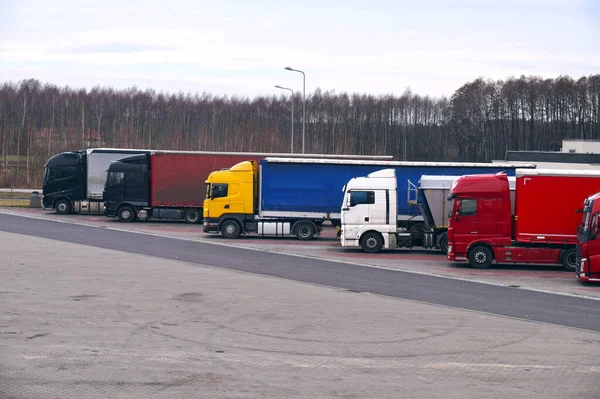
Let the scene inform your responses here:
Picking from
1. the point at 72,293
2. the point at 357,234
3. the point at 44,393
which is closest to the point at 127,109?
the point at 357,234

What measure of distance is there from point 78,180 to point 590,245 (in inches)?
1183

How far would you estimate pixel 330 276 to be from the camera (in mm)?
21328

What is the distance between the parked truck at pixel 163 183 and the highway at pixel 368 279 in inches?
215

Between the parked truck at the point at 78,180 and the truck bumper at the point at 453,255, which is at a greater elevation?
the parked truck at the point at 78,180

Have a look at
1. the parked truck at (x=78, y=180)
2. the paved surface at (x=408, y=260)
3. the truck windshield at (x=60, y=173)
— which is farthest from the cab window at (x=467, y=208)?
the truck windshield at (x=60, y=173)

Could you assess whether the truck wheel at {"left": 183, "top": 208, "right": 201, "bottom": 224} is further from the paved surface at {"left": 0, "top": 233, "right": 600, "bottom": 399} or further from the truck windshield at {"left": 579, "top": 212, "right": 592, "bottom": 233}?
the truck windshield at {"left": 579, "top": 212, "right": 592, "bottom": 233}

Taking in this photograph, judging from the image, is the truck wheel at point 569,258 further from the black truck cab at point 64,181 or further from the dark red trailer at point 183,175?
the black truck cab at point 64,181

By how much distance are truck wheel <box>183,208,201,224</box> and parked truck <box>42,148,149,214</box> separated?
19.2ft

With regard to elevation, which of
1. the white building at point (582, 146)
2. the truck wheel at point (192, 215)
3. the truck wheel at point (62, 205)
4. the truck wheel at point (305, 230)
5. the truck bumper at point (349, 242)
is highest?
the white building at point (582, 146)

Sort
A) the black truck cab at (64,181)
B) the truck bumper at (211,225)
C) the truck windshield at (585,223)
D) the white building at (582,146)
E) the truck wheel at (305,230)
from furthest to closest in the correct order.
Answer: the white building at (582,146)
the black truck cab at (64,181)
the truck bumper at (211,225)
the truck wheel at (305,230)
the truck windshield at (585,223)

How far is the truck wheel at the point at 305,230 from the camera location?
31688 millimetres

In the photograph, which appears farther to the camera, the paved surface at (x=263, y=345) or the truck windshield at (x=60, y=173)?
the truck windshield at (x=60, y=173)

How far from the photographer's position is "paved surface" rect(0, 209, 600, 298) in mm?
21188

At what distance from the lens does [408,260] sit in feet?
85.3
